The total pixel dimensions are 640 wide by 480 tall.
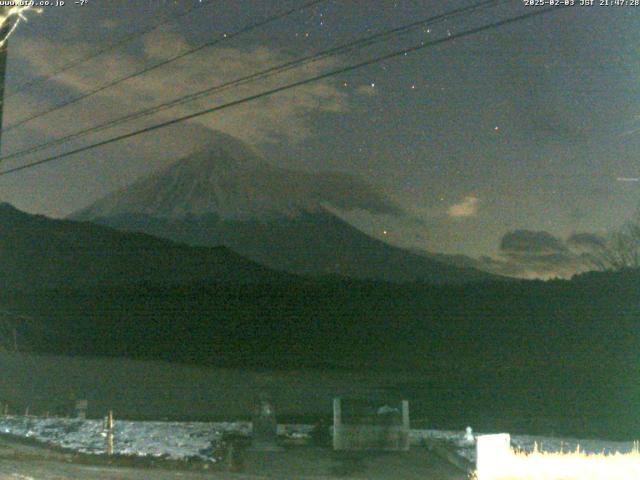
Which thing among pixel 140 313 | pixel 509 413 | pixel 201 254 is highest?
pixel 201 254

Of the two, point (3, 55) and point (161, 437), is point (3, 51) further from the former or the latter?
point (161, 437)

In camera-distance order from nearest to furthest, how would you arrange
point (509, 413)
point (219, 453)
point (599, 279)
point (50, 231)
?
point (219, 453), point (509, 413), point (599, 279), point (50, 231)

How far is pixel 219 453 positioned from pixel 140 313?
2794 inches

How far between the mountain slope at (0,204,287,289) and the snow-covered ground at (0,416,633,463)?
77.0m

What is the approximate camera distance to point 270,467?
16219mm

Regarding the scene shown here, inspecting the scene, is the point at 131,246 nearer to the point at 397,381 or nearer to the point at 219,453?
the point at 397,381

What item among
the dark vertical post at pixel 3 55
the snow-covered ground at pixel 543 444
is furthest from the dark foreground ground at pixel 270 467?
the dark vertical post at pixel 3 55

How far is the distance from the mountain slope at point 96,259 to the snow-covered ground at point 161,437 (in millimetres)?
77021

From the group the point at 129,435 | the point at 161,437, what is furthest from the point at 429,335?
the point at 129,435

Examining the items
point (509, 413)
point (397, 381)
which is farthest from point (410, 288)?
point (509, 413)

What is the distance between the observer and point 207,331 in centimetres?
7594

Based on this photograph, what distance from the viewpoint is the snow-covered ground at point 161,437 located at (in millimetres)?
17625

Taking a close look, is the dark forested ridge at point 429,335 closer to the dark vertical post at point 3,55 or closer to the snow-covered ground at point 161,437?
the snow-covered ground at point 161,437

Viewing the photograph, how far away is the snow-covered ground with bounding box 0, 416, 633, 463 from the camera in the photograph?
17625 millimetres
